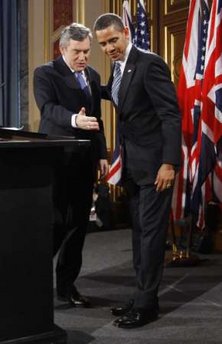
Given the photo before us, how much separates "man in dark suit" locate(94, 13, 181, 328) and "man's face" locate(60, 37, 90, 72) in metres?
0.16

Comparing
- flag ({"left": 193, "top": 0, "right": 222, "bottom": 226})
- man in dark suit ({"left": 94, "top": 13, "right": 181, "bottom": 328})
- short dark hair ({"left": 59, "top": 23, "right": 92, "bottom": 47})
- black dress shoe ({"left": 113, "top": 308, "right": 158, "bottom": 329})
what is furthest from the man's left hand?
flag ({"left": 193, "top": 0, "right": 222, "bottom": 226})

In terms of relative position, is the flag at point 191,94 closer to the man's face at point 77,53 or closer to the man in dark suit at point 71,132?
the man in dark suit at point 71,132

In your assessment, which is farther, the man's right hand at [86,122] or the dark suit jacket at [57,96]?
the dark suit jacket at [57,96]

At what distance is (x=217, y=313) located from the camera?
2600mm

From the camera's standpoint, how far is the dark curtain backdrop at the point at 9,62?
5.23 meters

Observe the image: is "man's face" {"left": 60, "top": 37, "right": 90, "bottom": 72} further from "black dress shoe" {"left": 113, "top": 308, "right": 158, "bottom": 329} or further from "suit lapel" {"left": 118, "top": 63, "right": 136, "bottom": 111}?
"black dress shoe" {"left": 113, "top": 308, "right": 158, "bottom": 329}

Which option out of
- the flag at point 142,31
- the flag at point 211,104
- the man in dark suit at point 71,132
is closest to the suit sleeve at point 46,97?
the man in dark suit at point 71,132

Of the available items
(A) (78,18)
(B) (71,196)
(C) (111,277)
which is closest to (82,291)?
(C) (111,277)

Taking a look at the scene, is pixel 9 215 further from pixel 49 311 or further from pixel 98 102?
pixel 98 102

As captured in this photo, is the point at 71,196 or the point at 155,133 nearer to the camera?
the point at 155,133

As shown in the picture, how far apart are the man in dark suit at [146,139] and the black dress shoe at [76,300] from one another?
29 cm

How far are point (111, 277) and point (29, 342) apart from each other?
1.50 meters

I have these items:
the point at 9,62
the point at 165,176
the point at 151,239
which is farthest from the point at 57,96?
the point at 9,62

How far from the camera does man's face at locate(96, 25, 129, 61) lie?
2.32 m
